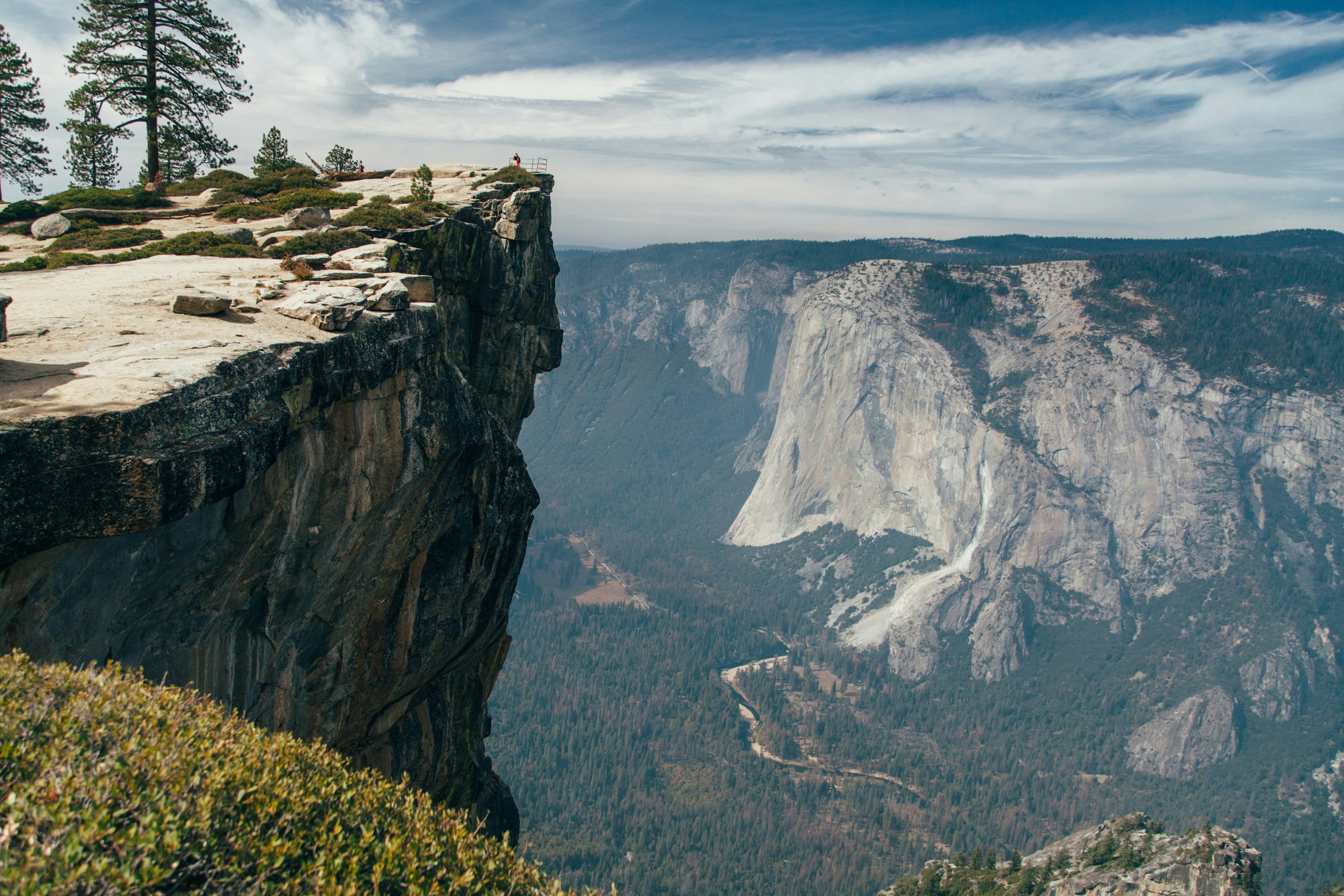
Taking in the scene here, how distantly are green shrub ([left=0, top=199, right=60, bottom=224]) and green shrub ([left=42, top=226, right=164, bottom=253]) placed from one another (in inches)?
160

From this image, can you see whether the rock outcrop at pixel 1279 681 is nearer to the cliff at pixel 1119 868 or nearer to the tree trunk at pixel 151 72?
the cliff at pixel 1119 868

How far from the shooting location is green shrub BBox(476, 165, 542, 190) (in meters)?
46.9

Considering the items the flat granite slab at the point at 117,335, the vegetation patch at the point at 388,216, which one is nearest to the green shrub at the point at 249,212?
the vegetation patch at the point at 388,216

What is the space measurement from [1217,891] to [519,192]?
259ft

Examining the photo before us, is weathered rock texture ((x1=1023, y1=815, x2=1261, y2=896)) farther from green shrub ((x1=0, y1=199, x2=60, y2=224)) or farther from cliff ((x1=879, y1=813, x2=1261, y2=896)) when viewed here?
green shrub ((x1=0, y1=199, x2=60, y2=224))

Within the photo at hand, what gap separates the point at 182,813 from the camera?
41.0 ft

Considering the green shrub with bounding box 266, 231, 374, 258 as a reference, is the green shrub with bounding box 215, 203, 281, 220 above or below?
above

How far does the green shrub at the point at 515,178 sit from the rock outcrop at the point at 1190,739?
209 metres

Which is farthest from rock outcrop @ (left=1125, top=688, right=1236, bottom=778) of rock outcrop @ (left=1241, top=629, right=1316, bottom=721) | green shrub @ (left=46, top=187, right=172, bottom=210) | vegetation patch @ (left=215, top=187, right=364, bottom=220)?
green shrub @ (left=46, top=187, right=172, bottom=210)

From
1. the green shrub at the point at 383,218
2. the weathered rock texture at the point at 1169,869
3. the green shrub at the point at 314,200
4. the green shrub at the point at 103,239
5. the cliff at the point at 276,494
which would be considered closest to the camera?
the cliff at the point at 276,494

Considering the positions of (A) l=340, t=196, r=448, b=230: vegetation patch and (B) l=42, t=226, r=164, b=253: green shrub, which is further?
(A) l=340, t=196, r=448, b=230: vegetation patch

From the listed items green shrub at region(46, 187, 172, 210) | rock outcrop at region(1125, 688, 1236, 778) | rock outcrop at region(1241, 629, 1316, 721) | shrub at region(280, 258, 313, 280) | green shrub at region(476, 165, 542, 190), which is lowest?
rock outcrop at region(1125, 688, 1236, 778)

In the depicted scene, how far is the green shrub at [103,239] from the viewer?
34656mm

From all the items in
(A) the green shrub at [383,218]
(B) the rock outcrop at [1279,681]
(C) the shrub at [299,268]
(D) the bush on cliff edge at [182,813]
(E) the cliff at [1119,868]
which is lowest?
(B) the rock outcrop at [1279,681]
